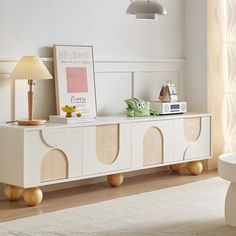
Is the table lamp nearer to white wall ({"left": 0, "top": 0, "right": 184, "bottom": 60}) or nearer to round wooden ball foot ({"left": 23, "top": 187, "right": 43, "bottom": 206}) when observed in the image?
white wall ({"left": 0, "top": 0, "right": 184, "bottom": 60})

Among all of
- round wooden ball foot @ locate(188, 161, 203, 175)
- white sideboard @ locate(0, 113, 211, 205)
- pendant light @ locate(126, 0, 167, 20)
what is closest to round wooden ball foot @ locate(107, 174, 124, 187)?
white sideboard @ locate(0, 113, 211, 205)

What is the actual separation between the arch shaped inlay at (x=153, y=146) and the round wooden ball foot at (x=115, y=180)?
25 cm

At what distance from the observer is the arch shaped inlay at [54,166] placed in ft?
14.4

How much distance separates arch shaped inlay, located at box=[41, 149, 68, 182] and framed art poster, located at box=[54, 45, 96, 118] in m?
0.49

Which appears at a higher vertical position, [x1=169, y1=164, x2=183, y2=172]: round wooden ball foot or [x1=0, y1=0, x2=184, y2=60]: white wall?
[x1=0, y1=0, x2=184, y2=60]: white wall

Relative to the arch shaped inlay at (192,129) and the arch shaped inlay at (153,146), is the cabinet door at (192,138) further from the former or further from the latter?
the arch shaped inlay at (153,146)

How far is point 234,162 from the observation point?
3.75 meters

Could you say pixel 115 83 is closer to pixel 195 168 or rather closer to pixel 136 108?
pixel 136 108

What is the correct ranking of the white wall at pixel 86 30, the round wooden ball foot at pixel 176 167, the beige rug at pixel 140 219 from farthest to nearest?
1. the round wooden ball foot at pixel 176 167
2. the white wall at pixel 86 30
3. the beige rug at pixel 140 219

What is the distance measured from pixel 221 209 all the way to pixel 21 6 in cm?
212

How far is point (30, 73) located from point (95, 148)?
2.55ft

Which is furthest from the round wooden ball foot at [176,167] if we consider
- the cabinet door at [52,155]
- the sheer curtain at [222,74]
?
the cabinet door at [52,155]

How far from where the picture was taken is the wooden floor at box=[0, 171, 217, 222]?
14.0ft

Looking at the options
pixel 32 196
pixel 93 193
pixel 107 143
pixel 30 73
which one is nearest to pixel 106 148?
pixel 107 143
